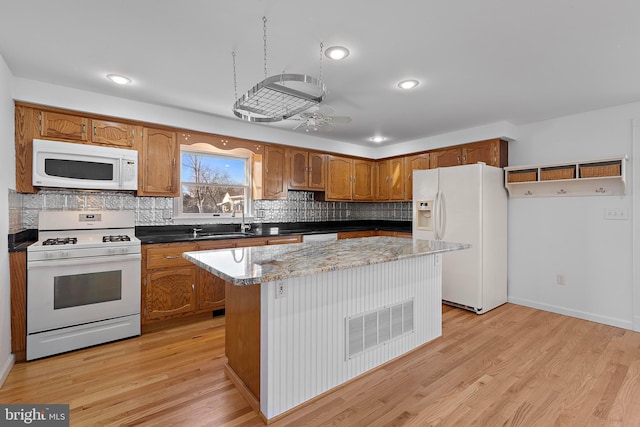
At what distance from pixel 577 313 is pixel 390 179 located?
9.74 feet

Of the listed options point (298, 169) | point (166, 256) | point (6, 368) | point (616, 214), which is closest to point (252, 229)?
point (298, 169)

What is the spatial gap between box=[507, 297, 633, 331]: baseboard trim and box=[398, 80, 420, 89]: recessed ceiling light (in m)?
3.09

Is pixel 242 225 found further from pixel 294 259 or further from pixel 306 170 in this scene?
pixel 294 259

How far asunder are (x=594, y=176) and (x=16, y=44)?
16.7ft

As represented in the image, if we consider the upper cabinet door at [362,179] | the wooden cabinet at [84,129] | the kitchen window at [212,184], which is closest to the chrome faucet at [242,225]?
the kitchen window at [212,184]

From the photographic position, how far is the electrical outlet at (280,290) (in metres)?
1.78

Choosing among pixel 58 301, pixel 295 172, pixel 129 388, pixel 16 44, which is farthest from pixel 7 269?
pixel 295 172

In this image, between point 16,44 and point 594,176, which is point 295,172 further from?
point 594,176

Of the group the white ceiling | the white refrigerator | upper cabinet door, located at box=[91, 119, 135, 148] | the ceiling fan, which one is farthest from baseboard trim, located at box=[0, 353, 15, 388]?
the white refrigerator

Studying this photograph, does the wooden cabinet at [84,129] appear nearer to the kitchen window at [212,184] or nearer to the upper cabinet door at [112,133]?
the upper cabinet door at [112,133]

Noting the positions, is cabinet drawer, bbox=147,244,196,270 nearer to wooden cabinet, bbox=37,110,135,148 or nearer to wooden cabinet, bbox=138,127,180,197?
wooden cabinet, bbox=138,127,180,197

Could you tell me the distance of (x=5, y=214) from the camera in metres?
2.42

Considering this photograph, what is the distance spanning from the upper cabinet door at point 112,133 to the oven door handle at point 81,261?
114 centimetres

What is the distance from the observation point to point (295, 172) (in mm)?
4504
